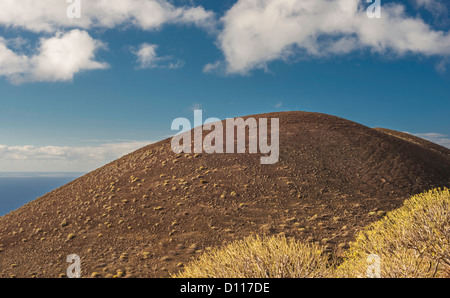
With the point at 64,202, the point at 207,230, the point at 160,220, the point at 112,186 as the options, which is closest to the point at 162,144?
the point at 112,186

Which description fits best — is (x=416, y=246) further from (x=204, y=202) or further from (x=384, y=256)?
(x=204, y=202)

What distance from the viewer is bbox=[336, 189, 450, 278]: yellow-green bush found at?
6.97 m

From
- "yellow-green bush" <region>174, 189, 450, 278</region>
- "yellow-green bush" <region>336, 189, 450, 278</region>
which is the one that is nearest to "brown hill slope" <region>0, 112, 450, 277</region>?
"yellow-green bush" <region>336, 189, 450, 278</region>

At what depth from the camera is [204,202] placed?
1655 cm

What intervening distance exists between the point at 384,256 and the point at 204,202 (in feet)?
33.2

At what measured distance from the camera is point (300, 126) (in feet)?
87.7

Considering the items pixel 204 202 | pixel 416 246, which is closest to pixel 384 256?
pixel 416 246

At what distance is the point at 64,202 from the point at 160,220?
8429 mm

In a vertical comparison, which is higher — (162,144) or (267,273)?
(162,144)

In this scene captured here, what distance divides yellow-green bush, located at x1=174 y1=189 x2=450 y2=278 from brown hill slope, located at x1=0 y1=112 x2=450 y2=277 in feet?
12.9

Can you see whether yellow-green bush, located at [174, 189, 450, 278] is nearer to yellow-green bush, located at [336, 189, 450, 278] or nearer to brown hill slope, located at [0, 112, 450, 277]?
yellow-green bush, located at [336, 189, 450, 278]

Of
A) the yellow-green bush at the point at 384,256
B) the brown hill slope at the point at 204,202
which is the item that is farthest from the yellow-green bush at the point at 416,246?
the brown hill slope at the point at 204,202
